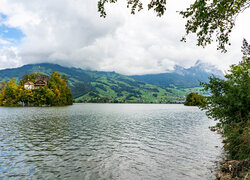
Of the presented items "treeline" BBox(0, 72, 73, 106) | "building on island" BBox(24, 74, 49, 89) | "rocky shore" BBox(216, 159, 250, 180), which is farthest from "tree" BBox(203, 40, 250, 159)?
"building on island" BBox(24, 74, 49, 89)

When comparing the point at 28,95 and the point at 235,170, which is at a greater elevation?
the point at 28,95

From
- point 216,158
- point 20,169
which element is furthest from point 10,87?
point 216,158

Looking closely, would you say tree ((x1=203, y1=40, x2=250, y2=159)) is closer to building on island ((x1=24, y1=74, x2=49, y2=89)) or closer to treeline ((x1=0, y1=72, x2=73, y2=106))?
treeline ((x1=0, y1=72, x2=73, y2=106))

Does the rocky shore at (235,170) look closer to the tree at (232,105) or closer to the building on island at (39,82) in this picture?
the tree at (232,105)

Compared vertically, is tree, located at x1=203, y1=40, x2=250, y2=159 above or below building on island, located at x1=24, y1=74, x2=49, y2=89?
below

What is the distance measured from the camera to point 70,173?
1396cm

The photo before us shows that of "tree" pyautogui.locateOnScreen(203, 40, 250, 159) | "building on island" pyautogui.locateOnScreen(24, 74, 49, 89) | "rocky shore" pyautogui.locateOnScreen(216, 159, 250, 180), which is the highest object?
"building on island" pyautogui.locateOnScreen(24, 74, 49, 89)

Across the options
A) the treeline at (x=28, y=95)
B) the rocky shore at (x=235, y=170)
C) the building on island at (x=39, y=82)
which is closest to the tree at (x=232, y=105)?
the rocky shore at (x=235, y=170)

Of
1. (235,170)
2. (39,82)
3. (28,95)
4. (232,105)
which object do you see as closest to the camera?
(235,170)

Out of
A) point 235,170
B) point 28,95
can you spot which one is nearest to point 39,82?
point 28,95

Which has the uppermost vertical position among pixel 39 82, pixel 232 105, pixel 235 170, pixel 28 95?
pixel 39 82

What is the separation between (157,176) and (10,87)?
15684 cm

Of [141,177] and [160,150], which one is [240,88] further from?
[141,177]

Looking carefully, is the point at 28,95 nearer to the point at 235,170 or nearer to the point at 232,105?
the point at 232,105
